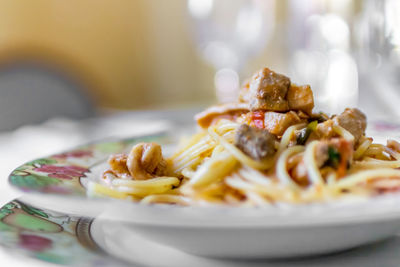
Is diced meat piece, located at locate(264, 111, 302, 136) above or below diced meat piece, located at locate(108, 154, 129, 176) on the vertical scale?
above

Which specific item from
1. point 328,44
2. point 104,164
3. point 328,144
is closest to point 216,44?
point 328,44

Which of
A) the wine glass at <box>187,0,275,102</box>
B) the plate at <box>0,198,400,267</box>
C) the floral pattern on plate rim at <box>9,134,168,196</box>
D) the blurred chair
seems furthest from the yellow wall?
the plate at <box>0,198,400,267</box>

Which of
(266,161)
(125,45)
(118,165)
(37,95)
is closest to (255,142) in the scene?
(266,161)

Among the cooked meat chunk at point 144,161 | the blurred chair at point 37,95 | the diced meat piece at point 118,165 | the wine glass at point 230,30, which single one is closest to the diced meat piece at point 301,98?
the cooked meat chunk at point 144,161

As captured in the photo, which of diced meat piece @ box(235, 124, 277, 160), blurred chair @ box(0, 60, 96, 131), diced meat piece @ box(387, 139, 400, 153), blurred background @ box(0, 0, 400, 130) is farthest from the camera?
blurred chair @ box(0, 60, 96, 131)

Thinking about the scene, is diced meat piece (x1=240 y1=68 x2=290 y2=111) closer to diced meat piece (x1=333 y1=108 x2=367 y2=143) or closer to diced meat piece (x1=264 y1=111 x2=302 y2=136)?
diced meat piece (x1=264 y1=111 x2=302 y2=136)

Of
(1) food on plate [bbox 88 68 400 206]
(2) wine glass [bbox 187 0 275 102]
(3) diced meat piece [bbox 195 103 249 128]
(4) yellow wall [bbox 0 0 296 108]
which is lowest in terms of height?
(1) food on plate [bbox 88 68 400 206]

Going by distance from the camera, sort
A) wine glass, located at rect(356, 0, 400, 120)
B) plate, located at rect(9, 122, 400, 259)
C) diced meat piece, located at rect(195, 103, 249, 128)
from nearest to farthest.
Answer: plate, located at rect(9, 122, 400, 259) → diced meat piece, located at rect(195, 103, 249, 128) → wine glass, located at rect(356, 0, 400, 120)
